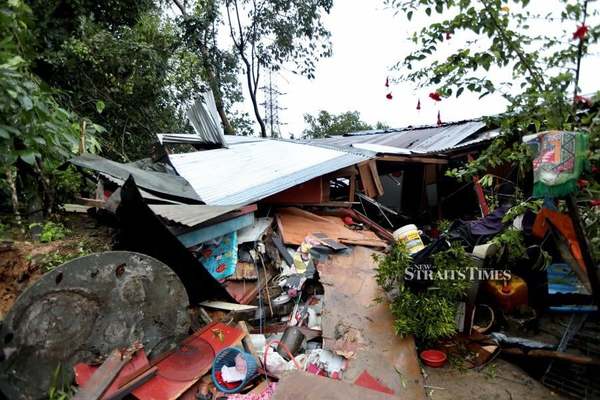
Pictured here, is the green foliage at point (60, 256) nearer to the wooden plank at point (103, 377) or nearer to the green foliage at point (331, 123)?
the wooden plank at point (103, 377)

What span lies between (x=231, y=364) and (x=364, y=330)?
1448 mm

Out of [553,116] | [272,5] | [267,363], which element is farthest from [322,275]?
[272,5]

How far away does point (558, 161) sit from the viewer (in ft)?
7.30

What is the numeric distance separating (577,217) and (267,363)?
2.70 metres

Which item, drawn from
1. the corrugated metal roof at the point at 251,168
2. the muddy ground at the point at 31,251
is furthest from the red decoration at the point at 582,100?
the muddy ground at the point at 31,251

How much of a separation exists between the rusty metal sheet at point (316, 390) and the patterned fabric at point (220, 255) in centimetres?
176

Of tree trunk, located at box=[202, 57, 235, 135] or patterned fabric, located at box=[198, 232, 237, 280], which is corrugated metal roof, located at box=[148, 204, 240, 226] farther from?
tree trunk, located at box=[202, 57, 235, 135]

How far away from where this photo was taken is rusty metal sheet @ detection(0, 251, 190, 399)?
8.05 ft

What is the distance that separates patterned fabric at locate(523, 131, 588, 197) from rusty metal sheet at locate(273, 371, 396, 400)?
79.8 inches

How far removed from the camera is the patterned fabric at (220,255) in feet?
14.1

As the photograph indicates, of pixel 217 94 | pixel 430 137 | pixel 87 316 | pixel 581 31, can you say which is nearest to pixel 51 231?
pixel 87 316

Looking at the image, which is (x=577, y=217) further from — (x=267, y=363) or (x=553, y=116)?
(x=267, y=363)

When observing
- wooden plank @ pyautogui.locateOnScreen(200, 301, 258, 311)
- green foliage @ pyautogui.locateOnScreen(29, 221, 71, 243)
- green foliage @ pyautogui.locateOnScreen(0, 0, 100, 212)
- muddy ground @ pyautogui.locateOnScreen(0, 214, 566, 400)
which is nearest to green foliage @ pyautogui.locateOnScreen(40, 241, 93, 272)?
muddy ground @ pyautogui.locateOnScreen(0, 214, 566, 400)

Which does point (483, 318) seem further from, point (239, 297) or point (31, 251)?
point (31, 251)
